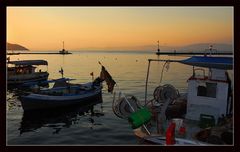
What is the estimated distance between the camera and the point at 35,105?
29.0 metres

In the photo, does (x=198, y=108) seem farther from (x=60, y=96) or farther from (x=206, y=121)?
(x=60, y=96)

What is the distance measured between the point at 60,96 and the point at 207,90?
56.6 feet

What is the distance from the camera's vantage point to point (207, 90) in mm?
16672

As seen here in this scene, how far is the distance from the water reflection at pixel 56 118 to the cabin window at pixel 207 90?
1093 cm

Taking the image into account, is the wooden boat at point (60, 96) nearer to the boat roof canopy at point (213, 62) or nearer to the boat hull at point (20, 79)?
the boat roof canopy at point (213, 62)

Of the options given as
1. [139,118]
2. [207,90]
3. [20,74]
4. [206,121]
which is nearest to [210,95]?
[207,90]

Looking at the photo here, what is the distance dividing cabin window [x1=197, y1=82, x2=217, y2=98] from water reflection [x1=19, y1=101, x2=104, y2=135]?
35.8 ft

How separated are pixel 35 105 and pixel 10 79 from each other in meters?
21.7

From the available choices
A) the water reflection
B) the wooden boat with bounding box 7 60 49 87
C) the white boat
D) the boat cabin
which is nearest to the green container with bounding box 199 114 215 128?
the white boat

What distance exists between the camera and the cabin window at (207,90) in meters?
16.4

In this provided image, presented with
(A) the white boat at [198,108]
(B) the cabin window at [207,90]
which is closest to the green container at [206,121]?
(A) the white boat at [198,108]

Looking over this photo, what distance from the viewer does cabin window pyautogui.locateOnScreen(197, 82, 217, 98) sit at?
1641 centimetres
